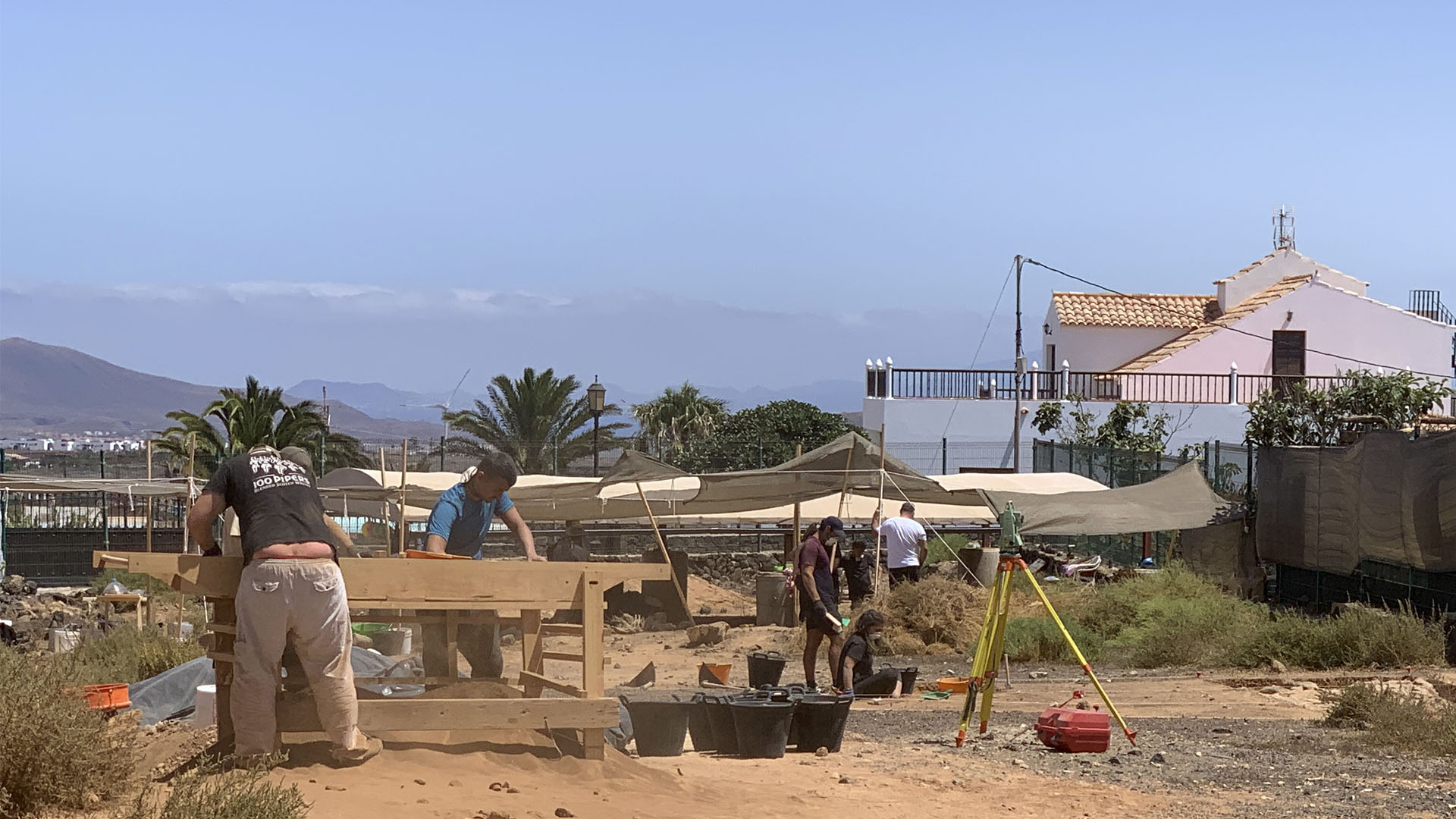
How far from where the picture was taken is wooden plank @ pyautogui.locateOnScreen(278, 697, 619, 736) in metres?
7.01

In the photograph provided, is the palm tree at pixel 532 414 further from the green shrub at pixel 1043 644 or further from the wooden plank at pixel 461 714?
the wooden plank at pixel 461 714

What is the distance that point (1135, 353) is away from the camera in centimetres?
4594

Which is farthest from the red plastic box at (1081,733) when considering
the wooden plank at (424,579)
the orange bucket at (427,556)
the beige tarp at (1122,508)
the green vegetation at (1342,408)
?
the green vegetation at (1342,408)

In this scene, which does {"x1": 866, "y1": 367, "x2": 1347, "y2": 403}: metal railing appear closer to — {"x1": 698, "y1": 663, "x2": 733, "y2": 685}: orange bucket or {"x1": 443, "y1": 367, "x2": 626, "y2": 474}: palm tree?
{"x1": 443, "y1": 367, "x2": 626, "y2": 474}: palm tree

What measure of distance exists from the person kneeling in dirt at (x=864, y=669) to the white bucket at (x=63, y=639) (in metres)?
7.29

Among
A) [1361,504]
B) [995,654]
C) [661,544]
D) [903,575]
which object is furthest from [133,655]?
[1361,504]

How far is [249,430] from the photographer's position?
1409 inches

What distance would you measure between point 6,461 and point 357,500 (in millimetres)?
9466

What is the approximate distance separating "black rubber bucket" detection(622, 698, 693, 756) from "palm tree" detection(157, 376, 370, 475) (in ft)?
83.9

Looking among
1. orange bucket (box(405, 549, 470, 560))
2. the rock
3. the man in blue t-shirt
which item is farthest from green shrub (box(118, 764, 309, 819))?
the rock

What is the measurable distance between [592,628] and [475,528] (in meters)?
1.80

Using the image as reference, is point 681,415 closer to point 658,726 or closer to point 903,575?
point 903,575

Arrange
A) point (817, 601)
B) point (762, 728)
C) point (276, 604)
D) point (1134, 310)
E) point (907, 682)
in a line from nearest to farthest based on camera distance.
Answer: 1. point (276, 604)
2. point (762, 728)
3. point (817, 601)
4. point (907, 682)
5. point (1134, 310)

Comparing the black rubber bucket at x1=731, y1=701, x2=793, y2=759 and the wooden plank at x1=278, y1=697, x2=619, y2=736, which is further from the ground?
the wooden plank at x1=278, y1=697, x2=619, y2=736
